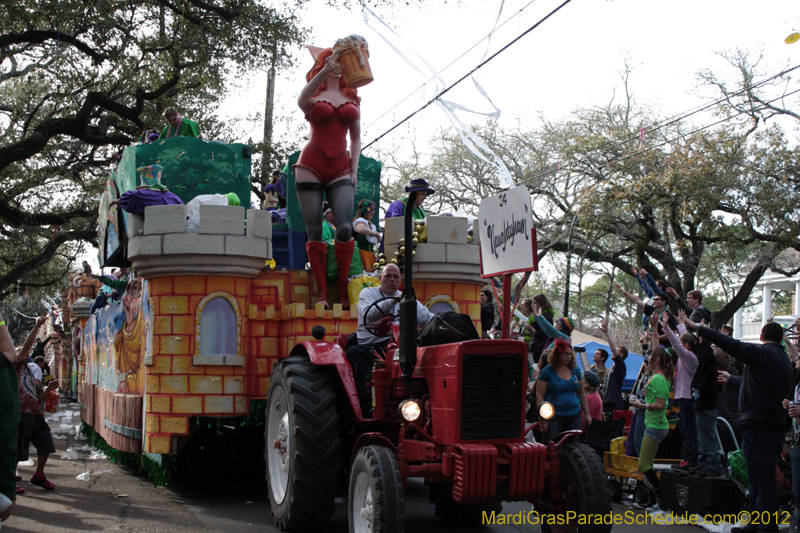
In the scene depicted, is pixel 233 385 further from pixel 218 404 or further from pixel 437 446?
pixel 437 446

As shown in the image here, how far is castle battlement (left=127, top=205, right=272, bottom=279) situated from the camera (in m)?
6.88

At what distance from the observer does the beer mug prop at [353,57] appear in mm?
7262

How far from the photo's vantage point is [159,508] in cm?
673

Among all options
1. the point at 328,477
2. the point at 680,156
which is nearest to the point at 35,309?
the point at 680,156

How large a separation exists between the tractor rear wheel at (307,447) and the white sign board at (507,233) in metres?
1.67

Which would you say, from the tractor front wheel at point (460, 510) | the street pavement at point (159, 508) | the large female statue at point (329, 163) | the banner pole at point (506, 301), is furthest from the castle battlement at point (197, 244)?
the banner pole at point (506, 301)

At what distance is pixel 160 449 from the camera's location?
6.90 m

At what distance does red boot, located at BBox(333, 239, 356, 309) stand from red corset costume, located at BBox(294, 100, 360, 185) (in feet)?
2.26

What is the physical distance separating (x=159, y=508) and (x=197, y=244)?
7.97 ft

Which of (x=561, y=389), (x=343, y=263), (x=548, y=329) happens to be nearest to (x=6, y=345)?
(x=343, y=263)

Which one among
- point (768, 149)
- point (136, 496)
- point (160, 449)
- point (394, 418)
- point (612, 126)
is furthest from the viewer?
point (612, 126)

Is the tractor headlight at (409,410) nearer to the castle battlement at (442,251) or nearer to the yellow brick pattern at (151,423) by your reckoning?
the castle battlement at (442,251)

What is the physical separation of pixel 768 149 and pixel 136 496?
16421 millimetres

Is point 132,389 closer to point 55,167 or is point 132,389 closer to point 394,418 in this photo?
point 394,418
